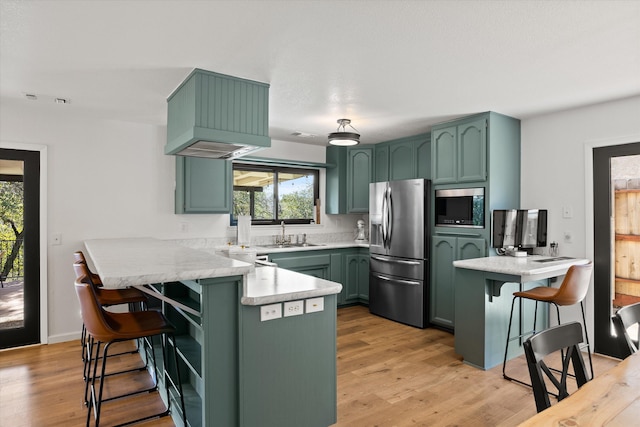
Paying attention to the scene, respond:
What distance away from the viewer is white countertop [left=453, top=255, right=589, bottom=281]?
300 centimetres

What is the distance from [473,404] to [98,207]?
4.00 meters

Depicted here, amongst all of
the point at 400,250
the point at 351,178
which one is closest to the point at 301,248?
the point at 400,250

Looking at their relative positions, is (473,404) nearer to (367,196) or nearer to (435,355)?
(435,355)

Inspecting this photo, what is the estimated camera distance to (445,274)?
426cm

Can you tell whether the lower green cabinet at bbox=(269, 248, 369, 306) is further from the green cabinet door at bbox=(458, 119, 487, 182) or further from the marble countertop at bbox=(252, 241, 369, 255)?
the green cabinet door at bbox=(458, 119, 487, 182)

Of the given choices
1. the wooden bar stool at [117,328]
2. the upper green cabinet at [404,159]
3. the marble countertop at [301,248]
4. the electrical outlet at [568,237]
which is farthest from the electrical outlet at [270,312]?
the upper green cabinet at [404,159]

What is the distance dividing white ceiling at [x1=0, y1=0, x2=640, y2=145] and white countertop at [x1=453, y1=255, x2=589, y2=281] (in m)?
1.45

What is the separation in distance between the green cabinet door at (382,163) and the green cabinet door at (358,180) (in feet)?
0.41

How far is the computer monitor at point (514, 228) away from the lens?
3.78 m

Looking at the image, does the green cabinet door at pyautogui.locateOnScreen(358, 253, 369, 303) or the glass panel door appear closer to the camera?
the glass panel door

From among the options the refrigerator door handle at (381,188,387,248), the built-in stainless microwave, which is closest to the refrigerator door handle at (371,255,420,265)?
the refrigerator door handle at (381,188,387,248)

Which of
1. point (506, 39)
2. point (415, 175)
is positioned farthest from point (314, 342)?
point (415, 175)

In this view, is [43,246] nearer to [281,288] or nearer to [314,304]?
[281,288]

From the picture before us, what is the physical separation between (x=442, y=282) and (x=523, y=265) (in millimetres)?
1181
